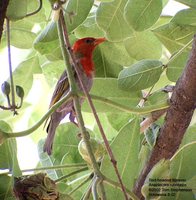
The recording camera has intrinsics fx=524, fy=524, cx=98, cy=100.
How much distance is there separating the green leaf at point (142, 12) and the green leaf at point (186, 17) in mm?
47

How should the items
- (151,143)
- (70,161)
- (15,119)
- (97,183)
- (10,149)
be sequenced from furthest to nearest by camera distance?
(15,119), (70,161), (151,143), (10,149), (97,183)

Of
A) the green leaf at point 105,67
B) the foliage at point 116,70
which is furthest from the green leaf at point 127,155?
the green leaf at point 105,67

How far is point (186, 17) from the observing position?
885 millimetres

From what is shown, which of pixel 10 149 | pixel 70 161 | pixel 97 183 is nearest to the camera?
pixel 97 183

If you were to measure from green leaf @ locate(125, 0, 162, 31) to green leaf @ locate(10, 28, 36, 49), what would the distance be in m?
0.23

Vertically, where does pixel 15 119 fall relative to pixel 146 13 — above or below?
below

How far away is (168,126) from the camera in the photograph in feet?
2.60

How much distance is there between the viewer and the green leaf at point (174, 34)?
92cm

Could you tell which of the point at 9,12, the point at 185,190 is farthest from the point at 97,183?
the point at 9,12

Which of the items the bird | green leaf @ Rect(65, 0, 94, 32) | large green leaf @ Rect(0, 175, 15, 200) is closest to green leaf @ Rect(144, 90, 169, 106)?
the bird

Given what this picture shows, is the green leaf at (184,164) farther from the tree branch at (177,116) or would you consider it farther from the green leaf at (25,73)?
the green leaf at (25,73)

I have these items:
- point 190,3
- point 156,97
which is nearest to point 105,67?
point 156,97

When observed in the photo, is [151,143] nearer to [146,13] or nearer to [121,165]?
[121,165]

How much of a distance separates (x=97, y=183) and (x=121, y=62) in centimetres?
43
